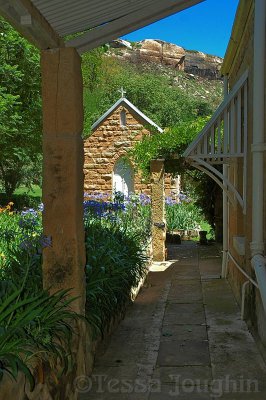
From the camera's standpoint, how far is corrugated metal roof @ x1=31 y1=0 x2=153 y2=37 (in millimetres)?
2812

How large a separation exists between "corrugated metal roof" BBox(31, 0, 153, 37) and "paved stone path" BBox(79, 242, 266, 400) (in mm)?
2796

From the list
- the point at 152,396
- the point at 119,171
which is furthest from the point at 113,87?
the point at 152,396

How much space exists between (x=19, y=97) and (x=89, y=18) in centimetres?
1095

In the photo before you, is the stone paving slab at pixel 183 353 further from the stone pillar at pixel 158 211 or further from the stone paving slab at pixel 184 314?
the stone pillar at pixel 158 211

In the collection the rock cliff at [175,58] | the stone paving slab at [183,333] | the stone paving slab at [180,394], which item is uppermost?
the rock cliff at [175,58]

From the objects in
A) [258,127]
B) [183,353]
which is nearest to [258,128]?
[258,127]

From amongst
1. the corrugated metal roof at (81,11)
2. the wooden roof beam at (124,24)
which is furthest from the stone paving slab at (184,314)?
the corrugated metal roof at (81,11)

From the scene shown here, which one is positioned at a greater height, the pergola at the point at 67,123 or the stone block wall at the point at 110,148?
the stone block wall at the point at 110,148

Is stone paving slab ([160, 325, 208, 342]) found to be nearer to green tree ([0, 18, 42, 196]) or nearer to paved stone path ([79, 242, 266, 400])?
paved stone path ([79, 242, 266, 400])

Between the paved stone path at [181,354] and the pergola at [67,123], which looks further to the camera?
the paved stone path at [181,354]

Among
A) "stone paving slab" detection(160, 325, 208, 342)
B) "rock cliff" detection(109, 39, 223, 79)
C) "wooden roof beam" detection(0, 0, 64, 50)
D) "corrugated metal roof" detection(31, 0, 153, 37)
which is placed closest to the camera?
"wooden roof beam" detection(0, 0, 64, 50)

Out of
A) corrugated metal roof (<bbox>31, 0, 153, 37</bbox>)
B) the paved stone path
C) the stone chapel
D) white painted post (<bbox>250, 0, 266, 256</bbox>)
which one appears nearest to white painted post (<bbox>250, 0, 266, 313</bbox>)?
white painted post (<bbox>250, 0, 266, 256</bbox>)

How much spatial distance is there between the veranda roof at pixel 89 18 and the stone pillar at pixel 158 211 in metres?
7.43

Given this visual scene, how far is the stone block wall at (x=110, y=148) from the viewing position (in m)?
17.4
